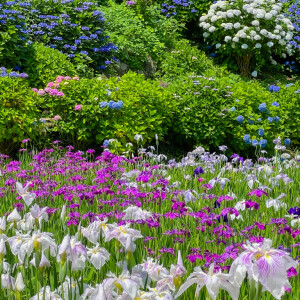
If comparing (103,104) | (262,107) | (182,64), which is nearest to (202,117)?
(262,107)

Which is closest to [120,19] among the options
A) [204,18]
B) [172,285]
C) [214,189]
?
[204,18]

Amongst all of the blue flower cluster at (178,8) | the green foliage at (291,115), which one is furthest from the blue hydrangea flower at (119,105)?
the blue flower cluster at (178,8)

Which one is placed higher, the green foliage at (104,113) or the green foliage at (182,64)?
the green foliage at (104,113)

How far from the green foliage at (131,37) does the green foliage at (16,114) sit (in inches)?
142

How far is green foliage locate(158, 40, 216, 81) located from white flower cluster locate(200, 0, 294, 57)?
95 centimetres

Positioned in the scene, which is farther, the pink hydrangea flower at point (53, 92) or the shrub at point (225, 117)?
the shrub at point (225, 117)

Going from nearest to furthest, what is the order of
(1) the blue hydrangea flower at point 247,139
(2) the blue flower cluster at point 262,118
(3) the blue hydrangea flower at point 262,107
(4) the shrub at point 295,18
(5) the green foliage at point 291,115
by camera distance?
(1) the blue hydrangea flower at point 247,139 < (2) the blue flower cluster at point 262,118 < (3) the blue hydrangea flower at point 262,107 < (5) the green foliage at point 291,115 < (4) the shrub at point 295,18

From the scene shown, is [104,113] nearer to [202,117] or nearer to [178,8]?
[202,117]

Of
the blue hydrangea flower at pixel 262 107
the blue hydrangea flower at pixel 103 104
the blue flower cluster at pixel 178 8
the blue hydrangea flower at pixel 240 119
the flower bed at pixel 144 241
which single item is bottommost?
the blue hydrangea flower at pixel 240 119

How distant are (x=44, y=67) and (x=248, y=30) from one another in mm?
4927

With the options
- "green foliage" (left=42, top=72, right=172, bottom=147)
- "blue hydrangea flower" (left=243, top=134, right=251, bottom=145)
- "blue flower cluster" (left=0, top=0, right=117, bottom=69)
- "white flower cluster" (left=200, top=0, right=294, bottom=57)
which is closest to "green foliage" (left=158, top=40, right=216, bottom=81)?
"white flower cluster" (left=200, top=0, right=294, bottom=57)

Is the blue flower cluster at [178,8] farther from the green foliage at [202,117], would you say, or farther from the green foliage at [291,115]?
the green foliage at [202,117]

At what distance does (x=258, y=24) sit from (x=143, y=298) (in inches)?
380

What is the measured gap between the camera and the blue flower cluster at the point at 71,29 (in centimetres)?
843
